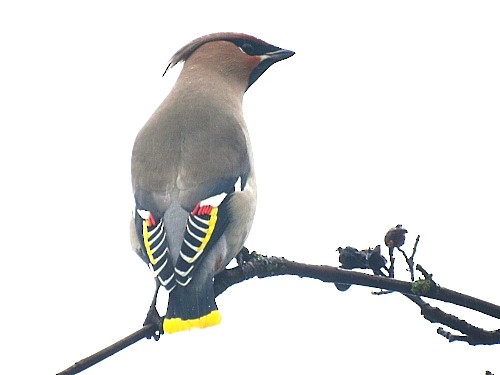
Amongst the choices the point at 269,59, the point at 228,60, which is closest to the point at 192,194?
the point at 228,60

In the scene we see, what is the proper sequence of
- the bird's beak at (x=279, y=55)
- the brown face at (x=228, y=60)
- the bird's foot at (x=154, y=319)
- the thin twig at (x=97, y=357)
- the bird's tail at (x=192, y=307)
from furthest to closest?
the bird's beak at (x=279, y=55), the brown face at (x=228, y=60), the bird's tail at (x=192, y=307), the bird's foot at (x=154, y=319), the thin twig at (x=97, y=357)

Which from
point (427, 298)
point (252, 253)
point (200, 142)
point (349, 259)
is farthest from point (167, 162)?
point (427, 298)

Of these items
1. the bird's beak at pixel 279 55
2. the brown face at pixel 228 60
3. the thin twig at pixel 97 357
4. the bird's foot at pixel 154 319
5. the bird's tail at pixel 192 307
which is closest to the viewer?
the thin twig at pixel 97 357

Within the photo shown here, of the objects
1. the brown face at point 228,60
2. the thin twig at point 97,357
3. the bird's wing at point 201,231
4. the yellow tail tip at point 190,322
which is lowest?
the thin twig at point 97,357

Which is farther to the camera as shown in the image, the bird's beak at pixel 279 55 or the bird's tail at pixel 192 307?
the bird's beak at pixel 279 55

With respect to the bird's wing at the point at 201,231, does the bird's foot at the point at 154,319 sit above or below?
below

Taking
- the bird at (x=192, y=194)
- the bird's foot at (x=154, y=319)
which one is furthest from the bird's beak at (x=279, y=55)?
the bird's foot at (x=154, y=319)

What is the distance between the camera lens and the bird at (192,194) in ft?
12.6

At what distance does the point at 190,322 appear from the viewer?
3766 mm

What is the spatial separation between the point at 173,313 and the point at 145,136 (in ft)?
3.93

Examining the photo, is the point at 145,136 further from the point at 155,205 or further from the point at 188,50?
the point at 188,50

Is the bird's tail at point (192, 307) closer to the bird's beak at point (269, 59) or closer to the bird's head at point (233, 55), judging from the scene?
the bird's head at point (233, 55)

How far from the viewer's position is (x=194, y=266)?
12.6 ft

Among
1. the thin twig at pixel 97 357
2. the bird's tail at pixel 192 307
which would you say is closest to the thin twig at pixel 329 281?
the thin twig at pixel 97 357
